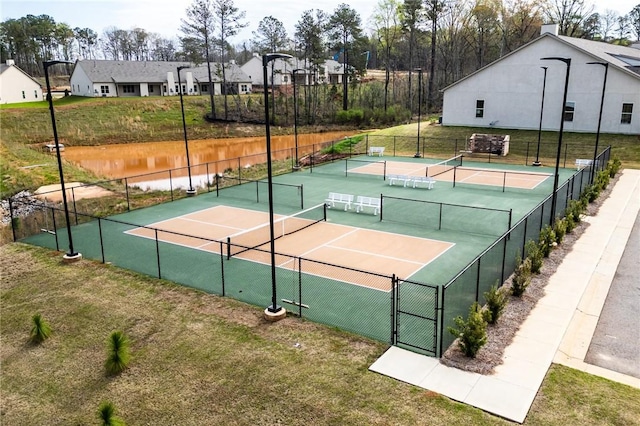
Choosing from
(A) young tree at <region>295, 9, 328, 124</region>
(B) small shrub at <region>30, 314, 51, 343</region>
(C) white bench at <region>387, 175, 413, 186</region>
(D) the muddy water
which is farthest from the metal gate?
(A) young tree at <region>295, 9, 328, 124</region>

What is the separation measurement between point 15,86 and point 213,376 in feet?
271

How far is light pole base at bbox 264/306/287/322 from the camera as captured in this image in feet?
42.1

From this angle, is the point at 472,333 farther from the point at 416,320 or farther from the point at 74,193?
the point at 74,193

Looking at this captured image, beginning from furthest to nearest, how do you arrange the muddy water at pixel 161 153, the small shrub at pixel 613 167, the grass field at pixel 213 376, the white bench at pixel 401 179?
the muddy water at pixel 161 153 < the small shrub at pixel 613 167 < the white bench at pixel 401 179 < the grass field at pixel 213 376

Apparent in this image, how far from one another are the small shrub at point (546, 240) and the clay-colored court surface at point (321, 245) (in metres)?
3.15

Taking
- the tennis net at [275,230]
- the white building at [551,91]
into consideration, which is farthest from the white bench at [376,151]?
the tennis net at [275,230]

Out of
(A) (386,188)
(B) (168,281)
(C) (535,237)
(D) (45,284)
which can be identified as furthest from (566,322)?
(A) (386,188)

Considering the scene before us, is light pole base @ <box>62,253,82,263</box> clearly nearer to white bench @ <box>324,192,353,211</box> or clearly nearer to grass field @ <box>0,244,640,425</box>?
grass field @ <box>0,244,640,425</box>

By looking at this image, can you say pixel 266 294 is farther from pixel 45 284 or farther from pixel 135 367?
pixel 45 284

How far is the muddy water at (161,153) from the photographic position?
45.8 meters

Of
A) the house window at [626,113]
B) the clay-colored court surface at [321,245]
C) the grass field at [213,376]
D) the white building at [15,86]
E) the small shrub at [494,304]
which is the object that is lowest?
the grass field at [213,376]

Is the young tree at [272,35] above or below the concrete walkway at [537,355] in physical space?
above

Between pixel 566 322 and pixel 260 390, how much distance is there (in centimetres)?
756

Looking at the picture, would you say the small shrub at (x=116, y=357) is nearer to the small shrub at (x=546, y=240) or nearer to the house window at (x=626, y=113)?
the small shrub at (x=546, y=240)
